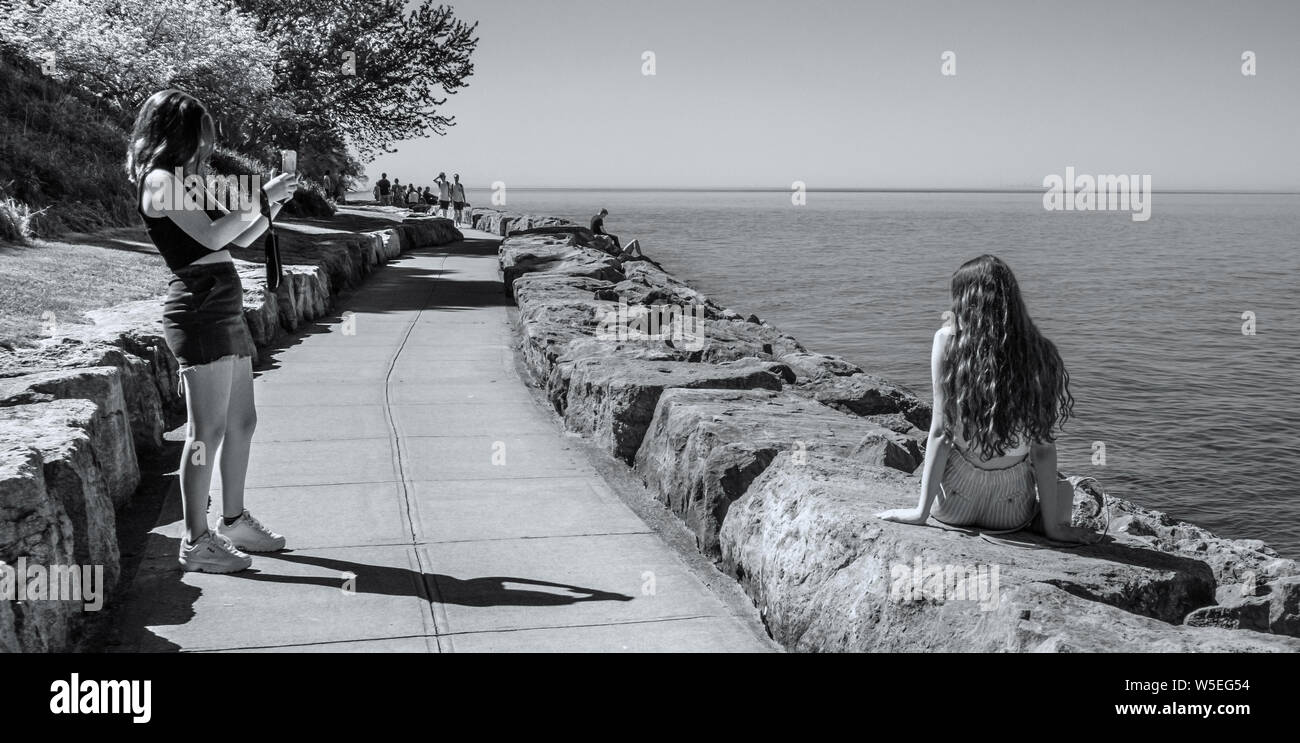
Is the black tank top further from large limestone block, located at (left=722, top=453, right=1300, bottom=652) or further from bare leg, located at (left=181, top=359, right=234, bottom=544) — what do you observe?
large limestone block, located at (left=722, top=453, right=1300, bottom=652)

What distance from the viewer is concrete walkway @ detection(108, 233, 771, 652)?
4.30 metres

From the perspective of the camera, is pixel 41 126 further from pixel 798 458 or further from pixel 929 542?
pixel 929 542

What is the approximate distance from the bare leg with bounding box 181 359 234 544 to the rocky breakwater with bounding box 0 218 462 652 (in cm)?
38

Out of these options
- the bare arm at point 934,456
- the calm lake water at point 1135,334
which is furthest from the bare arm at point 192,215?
the calm lake water at point 1135,334

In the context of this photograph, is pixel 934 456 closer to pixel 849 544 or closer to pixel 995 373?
pixel 995 373

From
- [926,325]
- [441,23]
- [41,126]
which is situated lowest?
[926,325]

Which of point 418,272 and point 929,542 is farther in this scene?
point 418,272

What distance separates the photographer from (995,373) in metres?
4.12

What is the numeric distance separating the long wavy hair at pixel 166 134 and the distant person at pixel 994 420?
308 centimetres

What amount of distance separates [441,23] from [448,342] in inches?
1050

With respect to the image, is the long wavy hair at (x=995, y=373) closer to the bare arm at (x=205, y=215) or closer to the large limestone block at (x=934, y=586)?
the large limestone block at (x=934, y=586)

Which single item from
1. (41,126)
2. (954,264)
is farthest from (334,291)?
(954,264)
